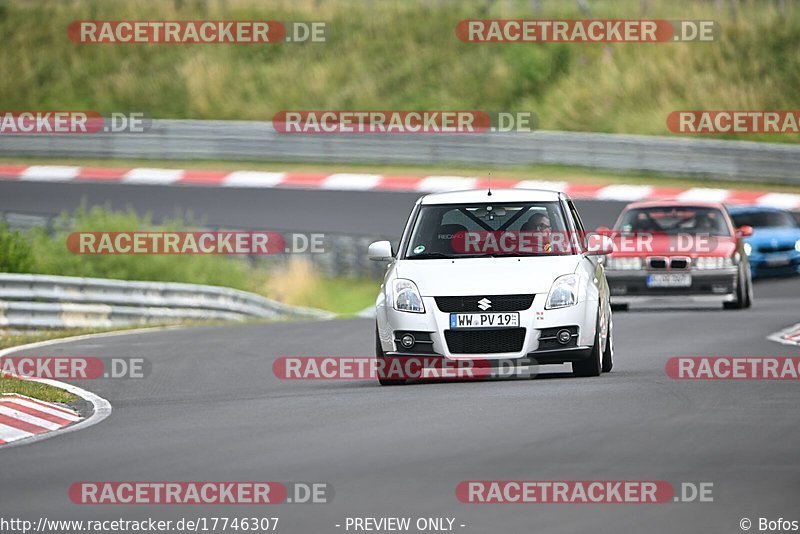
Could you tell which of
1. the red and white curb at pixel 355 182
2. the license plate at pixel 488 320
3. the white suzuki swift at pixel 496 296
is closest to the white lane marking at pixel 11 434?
the white suzuki swift at pixel 496 296

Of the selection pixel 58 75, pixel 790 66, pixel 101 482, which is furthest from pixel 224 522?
pixel 58 75

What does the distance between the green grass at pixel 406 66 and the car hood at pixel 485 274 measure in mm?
25561

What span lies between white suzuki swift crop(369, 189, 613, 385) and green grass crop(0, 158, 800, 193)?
2083cm

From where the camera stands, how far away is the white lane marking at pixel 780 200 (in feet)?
104

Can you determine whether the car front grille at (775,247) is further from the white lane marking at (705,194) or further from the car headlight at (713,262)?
the white lane marking at (705,194)

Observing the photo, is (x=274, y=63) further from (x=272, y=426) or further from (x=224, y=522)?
(x=224, y=522)

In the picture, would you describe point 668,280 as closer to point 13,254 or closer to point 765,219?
point 765,219

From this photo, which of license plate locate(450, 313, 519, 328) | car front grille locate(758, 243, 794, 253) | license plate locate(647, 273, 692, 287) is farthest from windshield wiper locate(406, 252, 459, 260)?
car front grille locate(758, 243, 794, 253)

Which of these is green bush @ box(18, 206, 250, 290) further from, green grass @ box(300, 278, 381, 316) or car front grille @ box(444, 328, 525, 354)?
car front grille @ box(444, 328, 525, 354)

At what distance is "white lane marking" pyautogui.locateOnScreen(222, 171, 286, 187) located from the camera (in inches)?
1410

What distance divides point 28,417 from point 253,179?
23976mm

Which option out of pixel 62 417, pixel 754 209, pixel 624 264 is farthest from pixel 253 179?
pixel 62 417

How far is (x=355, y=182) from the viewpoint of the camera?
116ft

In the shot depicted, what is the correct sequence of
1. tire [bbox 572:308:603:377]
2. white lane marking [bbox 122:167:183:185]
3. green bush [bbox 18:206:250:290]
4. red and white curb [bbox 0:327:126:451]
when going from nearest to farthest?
red and white curb [bbox 0:327:126:451] → tire [bbox 572:308:603:377] → green bush [bbox 18:206:250:290] → white lane marking [bbox 122:167:183:185]
